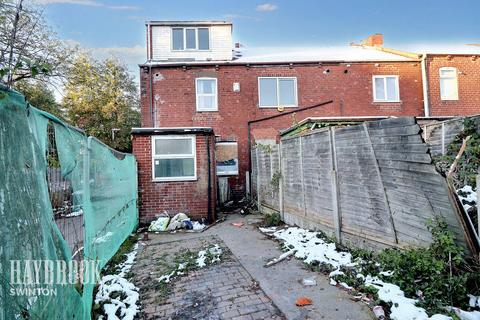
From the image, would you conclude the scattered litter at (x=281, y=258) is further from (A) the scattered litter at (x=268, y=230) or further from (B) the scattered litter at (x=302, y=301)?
(A) the scattered litter at (x=268, y=230)

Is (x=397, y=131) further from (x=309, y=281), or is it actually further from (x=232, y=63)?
(x=232, y=63)

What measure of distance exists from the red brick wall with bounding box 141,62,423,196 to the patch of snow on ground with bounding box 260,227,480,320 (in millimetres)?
6580

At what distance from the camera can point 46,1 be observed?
944 centimetres

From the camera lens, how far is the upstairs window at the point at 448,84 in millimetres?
13570

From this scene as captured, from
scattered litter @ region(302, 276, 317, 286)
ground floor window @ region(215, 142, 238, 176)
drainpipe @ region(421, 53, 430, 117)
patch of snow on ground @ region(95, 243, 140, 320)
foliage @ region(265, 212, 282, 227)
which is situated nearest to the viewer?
patch of snow on ground @ region(95, 243, 140, 320)

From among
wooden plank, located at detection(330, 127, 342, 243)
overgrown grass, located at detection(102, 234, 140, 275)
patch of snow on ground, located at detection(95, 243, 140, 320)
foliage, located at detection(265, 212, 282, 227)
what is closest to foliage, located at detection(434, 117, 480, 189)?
wooden plank, located at detection(330, 127, 342, 243)

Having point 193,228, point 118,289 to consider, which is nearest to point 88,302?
point 118,289

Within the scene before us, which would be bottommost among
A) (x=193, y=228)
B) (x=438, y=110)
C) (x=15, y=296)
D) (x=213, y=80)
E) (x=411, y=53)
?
(x=193, y=228)

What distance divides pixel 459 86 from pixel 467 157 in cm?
1355

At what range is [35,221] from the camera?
171cm

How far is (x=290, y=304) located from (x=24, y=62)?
129 inches

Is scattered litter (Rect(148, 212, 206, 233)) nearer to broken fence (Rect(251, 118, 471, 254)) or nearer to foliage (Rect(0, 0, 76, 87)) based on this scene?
broken fence (Rect(251, 118, 471, 254))

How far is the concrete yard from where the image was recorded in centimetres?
306

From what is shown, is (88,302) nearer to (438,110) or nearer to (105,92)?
(438,110)
